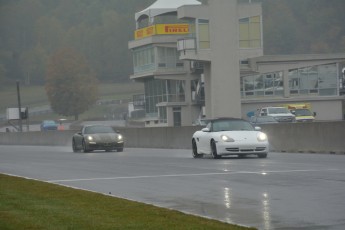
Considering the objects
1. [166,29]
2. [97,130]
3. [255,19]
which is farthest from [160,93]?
[97,130]

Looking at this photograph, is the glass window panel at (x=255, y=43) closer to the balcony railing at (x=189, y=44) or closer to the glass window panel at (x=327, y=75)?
the balcony railing at (x=189, y=44)

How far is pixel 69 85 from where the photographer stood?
161m

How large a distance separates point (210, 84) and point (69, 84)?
8161cm

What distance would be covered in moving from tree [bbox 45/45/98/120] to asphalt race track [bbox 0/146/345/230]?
12807 cm

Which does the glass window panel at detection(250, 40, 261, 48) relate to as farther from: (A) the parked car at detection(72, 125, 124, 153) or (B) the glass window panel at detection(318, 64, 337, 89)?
(A) the parked car at detection(72, 125, 124, 153)

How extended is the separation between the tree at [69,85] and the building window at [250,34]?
2853 inches

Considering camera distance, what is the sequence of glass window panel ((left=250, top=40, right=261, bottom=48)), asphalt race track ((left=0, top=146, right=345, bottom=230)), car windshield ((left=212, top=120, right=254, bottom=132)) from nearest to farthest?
asphalt race track ((left=0, top=146, right=345, bottom=230)), car windshield ((left=212, top=120, right=254, bottom=132)), glass window panel ((left=250, top=40, right=261, bottom=48))

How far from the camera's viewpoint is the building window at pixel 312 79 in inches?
3708

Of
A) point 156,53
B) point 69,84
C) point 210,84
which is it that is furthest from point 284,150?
point 69,84

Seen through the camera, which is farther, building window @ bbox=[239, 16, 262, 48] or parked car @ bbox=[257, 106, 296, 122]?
building window @ bbox=[239, 16, 262, 48]

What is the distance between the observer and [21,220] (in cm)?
1261

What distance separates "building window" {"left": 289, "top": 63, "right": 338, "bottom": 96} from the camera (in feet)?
309

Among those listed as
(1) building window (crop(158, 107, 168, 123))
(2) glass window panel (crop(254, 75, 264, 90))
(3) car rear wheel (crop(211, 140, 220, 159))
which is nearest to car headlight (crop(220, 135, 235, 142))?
(3) car rear wheel (crop(211, 140, 220, 159))

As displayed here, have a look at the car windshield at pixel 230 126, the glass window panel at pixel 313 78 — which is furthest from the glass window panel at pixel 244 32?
the car windshield at pixel 230 126
